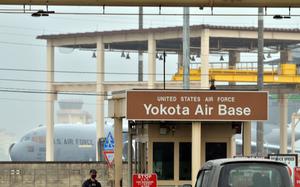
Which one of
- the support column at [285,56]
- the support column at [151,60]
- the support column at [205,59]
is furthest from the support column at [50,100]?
the support column at [285,56]

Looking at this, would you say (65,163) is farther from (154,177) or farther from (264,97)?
(154,177)

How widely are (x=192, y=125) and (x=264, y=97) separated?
2.36 metres

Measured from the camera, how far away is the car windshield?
1667cm

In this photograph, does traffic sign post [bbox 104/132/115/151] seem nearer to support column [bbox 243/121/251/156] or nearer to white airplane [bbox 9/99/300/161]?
support column [bbox 243/121/251/156]

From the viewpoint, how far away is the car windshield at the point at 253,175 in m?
16.7

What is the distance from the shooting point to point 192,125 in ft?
101

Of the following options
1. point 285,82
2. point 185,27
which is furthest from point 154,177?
point 285,82

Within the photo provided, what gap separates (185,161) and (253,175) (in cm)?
1445

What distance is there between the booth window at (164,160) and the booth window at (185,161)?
317mm

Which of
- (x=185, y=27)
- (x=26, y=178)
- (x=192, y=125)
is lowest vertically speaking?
(x=26, y=178)

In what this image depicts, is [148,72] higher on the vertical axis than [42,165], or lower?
higher

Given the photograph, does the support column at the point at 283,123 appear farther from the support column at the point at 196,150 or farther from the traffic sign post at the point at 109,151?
the support column at the point at 196,150

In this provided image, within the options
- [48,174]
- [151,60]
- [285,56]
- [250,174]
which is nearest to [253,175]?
[250,174]

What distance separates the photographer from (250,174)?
659 inches
